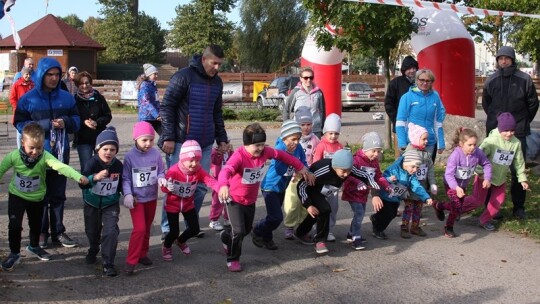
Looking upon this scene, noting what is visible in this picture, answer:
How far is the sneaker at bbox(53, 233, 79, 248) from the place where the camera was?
6832mm

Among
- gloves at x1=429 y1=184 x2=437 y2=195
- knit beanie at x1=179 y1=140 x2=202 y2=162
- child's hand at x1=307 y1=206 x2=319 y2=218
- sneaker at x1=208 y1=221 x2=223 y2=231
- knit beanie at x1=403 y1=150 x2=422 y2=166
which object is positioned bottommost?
sneaker at x1=208 y1=221 x2=223 y2=231

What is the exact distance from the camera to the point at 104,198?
6.11m

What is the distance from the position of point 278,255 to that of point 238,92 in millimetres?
26666

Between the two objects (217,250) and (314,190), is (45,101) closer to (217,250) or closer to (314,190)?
(217,250)

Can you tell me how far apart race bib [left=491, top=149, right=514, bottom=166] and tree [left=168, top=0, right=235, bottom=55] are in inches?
1706

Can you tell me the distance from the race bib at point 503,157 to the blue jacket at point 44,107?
4.90m

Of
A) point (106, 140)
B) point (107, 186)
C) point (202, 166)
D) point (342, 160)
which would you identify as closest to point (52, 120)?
point (106, 140)

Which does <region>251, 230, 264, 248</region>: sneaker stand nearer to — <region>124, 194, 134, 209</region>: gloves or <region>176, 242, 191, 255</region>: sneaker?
<region>176, 242, 191, 255</region>: sneaker

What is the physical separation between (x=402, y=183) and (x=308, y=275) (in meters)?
1.87

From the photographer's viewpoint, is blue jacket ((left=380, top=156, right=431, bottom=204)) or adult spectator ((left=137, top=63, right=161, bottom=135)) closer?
blue jacket ((left=380, top=156, right=431, bottom=204))

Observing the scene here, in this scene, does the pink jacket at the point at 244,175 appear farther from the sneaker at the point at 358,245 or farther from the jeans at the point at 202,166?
the sneaker at the point at 358,245

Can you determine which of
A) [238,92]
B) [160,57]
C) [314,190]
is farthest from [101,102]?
[160,57]

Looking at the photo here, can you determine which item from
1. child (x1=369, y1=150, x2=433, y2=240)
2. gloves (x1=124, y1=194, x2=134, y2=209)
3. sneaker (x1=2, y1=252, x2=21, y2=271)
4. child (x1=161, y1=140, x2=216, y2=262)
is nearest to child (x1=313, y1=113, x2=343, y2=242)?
child (x1=369, y1=150, x2=433, y2=240)

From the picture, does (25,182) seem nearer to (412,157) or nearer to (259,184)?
(259,184)
